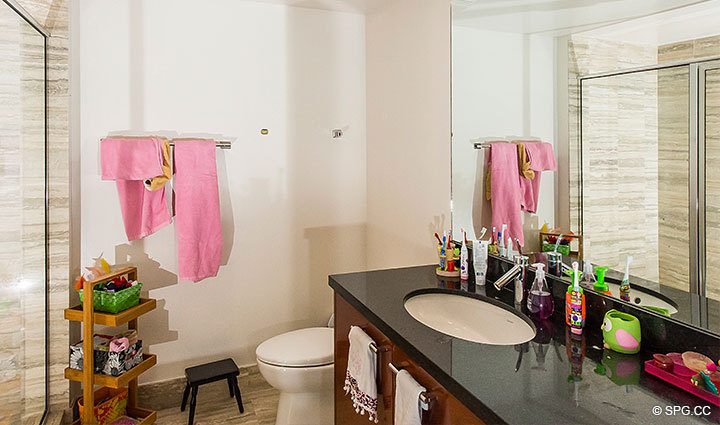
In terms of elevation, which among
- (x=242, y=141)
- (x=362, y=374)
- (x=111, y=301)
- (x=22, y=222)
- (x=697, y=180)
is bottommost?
(x=362, y=374)

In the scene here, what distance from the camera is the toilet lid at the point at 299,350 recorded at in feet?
7.35

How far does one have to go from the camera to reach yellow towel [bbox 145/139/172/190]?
99.6 inches

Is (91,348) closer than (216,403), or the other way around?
(91,348)

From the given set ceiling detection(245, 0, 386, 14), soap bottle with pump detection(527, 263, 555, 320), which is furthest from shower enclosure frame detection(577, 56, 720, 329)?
ceiling detection(245, 0, 386, 14)

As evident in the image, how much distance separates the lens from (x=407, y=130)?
2643 mm

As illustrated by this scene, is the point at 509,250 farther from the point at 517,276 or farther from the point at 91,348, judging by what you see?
the point at 91,348

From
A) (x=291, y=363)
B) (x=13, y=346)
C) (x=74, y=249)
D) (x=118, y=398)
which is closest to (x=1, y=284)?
(x=13, y=346)

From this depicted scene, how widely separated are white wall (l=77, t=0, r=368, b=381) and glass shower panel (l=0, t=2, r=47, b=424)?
14.5 inches

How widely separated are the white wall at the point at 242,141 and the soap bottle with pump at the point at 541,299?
3.15 feet

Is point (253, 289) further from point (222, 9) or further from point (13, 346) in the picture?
point (222, 9)

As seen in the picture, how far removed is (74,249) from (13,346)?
2.10ft

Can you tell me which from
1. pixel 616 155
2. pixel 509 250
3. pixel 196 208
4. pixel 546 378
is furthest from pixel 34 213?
pixel 616 155

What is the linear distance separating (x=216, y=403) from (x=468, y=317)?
1.74m

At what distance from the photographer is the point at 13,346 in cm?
192
